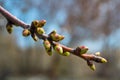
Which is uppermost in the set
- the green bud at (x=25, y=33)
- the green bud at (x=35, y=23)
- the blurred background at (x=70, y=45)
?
the blurred background at (x=70, y=45)

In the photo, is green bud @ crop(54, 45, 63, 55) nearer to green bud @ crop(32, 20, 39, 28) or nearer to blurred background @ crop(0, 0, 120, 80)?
green bud @ crop(32, 20, 39, 28)

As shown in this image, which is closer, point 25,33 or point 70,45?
point 25,33

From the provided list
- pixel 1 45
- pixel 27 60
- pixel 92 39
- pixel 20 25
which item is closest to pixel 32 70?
pixel 27 60

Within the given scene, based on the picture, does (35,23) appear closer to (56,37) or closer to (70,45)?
(56,37)

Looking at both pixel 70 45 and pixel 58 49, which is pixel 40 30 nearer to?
pixel 58 49

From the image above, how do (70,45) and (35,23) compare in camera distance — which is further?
(70,45)

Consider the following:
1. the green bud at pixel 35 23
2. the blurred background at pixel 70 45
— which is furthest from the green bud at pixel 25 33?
the blurred background at pixel 70 45

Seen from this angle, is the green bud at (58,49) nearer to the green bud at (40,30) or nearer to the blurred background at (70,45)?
the green bud at (40,30)

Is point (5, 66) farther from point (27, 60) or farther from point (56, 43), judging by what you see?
point (56, 43)

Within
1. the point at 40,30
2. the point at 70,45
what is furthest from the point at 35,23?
the point at 70,45

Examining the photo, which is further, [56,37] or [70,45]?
[70,45]

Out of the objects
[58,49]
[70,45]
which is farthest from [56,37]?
[70,45]

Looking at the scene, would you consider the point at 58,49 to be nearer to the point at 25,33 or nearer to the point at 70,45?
the point at 25,33
